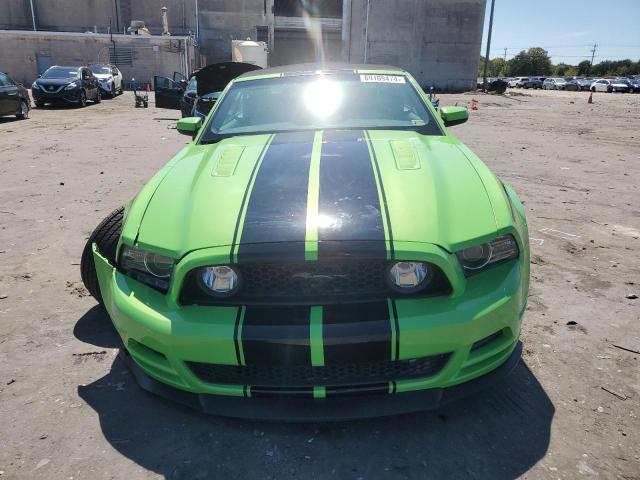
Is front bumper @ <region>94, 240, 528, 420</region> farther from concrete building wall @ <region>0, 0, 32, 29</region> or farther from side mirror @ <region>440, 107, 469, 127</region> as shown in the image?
concrete building wall @ <region>0, 0, 32, 29</region>

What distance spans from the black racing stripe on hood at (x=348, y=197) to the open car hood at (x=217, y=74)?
23.5 feet

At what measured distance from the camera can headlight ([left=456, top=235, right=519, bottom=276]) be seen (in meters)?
1.96

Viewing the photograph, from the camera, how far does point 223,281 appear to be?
1.91 m

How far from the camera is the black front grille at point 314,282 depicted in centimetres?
188

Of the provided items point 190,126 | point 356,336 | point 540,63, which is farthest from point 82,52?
point 540,63

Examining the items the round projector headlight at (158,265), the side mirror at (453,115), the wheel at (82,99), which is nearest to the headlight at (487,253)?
the round projector headlight at (158,265)

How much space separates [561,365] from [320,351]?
147 centimetres

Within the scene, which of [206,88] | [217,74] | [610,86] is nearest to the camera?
[217,74]

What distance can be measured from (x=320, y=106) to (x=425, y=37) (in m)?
42.0

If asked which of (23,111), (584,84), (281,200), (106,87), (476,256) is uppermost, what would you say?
(584,84)

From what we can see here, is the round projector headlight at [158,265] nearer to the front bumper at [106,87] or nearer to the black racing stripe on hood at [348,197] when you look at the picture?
the black racing stripe on hood at [348,197]

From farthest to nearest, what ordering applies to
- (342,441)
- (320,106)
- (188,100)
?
(188,100) < (320,106) < (342,441)

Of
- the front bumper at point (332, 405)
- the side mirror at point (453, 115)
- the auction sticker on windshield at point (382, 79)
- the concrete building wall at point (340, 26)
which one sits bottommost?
the front bumper at point (332, 405)

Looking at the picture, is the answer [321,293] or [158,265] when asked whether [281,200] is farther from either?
[158,265]
